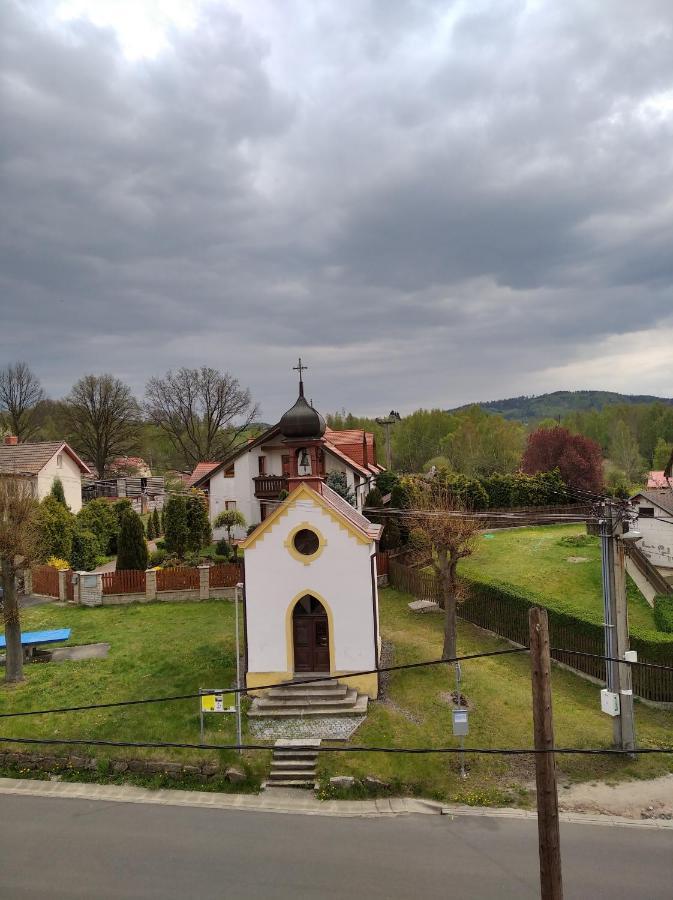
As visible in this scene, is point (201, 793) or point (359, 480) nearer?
point (201, 793)

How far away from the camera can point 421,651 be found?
69.0 feet

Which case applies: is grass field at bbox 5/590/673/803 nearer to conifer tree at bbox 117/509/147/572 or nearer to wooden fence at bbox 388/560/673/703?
wooden fence at bbox 388/560/673/703

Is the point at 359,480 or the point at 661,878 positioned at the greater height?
the point at 359,480

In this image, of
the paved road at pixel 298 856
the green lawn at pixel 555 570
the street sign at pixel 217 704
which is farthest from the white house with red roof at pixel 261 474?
the paved road at pixel 298 856

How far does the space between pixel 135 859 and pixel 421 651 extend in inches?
458

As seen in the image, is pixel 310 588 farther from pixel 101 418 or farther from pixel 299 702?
pixel 101 418

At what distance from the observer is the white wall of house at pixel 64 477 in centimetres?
3797

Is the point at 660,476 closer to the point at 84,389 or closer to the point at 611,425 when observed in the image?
the point at 84,389

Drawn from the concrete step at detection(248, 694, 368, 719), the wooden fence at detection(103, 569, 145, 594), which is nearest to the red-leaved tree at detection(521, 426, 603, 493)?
the wooden fence at detection(103, 569, 145, 594)

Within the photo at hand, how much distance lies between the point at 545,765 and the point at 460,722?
705 centimetres

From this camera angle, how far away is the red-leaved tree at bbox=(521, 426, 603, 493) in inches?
2099

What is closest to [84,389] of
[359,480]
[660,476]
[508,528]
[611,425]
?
[359,480]

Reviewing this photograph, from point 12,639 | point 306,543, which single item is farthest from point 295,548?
point 12,639

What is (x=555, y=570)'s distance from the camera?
93.5ft
